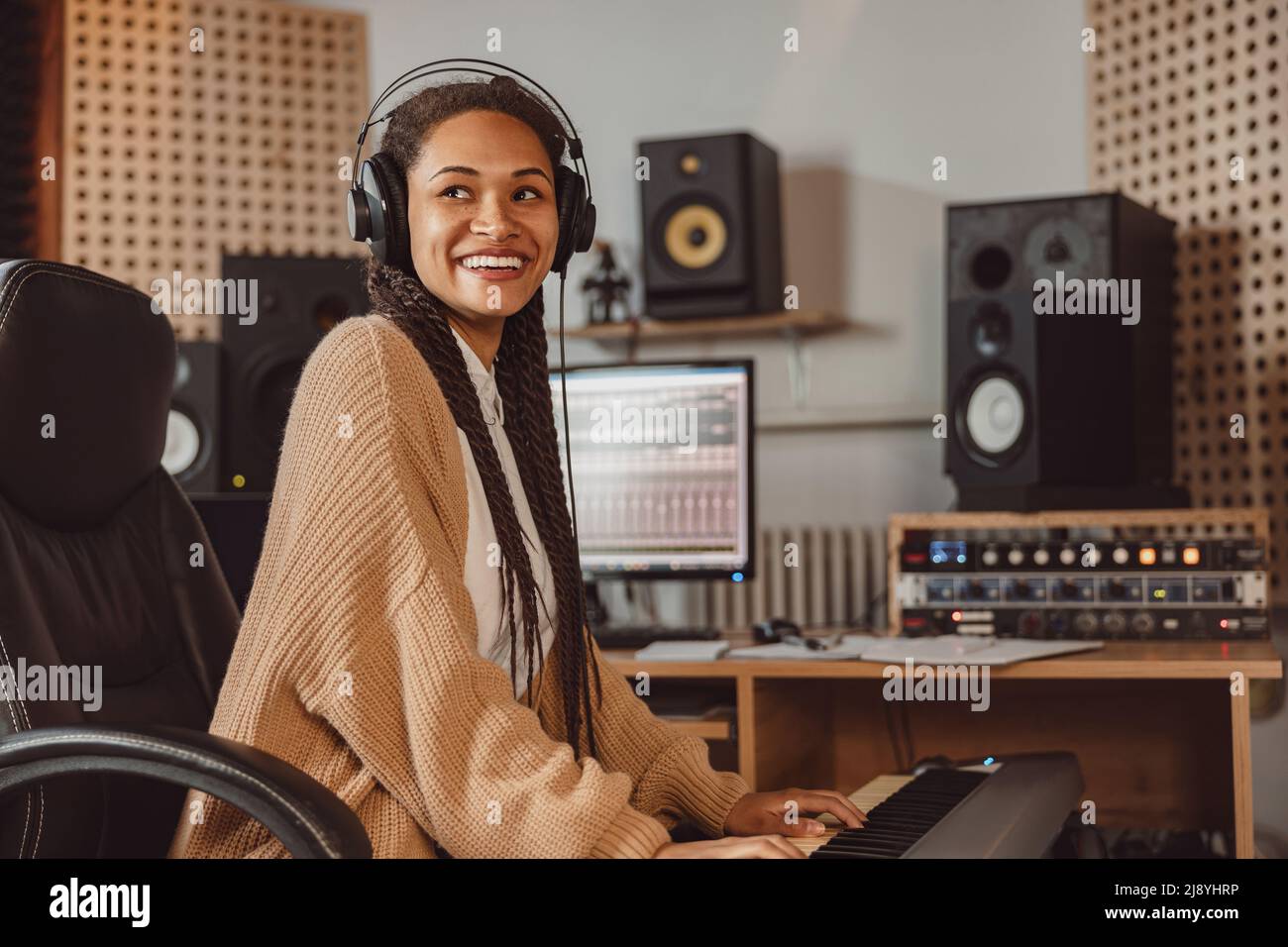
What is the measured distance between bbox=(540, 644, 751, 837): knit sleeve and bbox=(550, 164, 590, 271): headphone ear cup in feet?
1.42

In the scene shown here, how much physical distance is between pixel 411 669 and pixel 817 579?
203cm

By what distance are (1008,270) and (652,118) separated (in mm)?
1173

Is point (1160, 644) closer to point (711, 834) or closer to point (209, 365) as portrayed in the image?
point (711, 834)

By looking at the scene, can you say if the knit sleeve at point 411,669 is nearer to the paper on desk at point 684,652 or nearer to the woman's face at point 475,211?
the woman's face at point 475,211

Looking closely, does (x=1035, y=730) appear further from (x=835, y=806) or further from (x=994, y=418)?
(x=835, y=806)

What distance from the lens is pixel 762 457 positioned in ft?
10.5

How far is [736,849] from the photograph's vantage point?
40.7 inches

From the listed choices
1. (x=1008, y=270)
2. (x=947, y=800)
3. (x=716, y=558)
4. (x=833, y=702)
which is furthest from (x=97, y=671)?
(x=1008, y=270)

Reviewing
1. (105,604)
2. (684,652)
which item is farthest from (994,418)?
(105,604)

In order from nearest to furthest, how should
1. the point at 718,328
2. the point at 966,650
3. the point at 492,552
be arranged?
the point at 492,552, the point at 966,650, the point at 718,328

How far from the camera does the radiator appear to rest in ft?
9.88

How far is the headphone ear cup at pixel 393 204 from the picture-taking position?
1304mm

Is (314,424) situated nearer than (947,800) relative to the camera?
Yes

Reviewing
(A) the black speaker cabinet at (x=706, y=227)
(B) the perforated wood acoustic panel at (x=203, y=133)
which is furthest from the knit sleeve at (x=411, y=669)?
(B) the perforated wood acoustic panel at (x=203, y=133)
